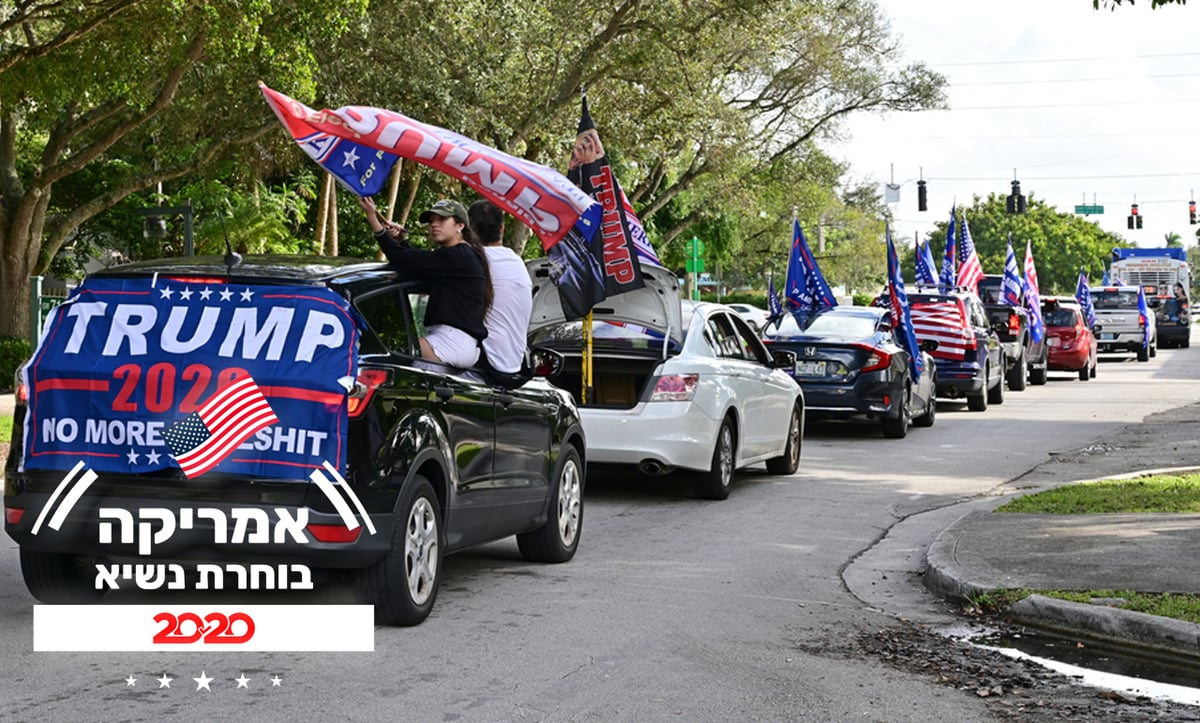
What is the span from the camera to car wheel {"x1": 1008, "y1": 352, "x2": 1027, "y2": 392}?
98.7 feet

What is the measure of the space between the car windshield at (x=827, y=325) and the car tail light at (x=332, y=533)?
1302 centimetres

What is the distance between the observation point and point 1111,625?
7742 mm

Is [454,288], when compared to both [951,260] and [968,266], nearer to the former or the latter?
[968,266]

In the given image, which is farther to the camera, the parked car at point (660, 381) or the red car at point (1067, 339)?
the red car at point (1067, 339)

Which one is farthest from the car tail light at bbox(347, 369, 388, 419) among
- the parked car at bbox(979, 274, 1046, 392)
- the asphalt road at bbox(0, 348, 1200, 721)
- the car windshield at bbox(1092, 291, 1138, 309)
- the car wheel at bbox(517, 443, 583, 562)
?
the car windshield at bbox(1092, 291, 1138, 309)

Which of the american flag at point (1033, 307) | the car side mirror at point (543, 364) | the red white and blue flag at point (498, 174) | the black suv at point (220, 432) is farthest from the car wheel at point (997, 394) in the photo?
the black suv at point (220, 432)

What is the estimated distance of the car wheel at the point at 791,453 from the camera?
15281 millimetres

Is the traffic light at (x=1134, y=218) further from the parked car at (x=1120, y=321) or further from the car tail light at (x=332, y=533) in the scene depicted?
the car tail light at (x=332, y=533)

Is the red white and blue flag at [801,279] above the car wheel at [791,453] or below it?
above

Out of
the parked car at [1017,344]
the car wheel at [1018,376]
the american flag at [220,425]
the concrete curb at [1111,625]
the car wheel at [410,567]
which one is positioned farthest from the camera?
the car wheel at [1018,376]

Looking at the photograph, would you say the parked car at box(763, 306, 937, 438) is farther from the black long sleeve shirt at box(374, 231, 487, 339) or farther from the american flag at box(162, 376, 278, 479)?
the american flag at box(162, 376, 278, 479)

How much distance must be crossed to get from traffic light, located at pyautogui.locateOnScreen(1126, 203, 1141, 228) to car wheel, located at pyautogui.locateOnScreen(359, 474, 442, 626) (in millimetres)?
66161

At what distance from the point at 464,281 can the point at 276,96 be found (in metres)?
1.54

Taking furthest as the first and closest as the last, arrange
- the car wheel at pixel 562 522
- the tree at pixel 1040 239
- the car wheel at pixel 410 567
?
the tree at pixel 1040 239 → the car wheel at pixel 562 522 → the car wheel at pixel 410 567
